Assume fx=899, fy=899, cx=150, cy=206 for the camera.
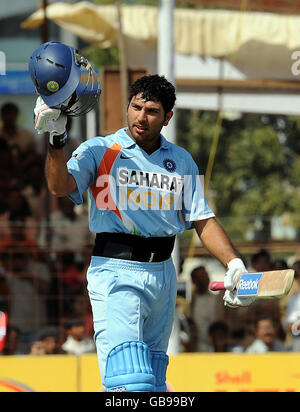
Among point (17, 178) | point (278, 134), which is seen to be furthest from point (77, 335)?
point (278, 134)

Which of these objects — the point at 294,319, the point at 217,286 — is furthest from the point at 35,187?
the point at 217,286

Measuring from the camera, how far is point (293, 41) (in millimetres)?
10375

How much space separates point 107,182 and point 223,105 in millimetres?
5773

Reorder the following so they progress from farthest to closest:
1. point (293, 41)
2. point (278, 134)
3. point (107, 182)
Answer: point (278, 134)
point (293, 41)
point (107, 182)

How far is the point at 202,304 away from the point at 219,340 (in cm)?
43

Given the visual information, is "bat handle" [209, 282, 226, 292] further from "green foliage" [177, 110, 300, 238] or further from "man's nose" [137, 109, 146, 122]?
"green foliage" [177, 110, 300, 238]

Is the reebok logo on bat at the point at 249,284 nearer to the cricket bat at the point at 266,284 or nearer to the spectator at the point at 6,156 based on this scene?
the cricket bat at the point at 266,284

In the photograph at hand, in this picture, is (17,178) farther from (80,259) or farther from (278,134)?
(278,134)

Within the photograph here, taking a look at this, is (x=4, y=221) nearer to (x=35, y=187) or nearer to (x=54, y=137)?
(x=35, y=187)

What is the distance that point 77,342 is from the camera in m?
9.37

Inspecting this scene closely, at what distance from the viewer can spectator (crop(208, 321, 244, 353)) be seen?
9.58 metres

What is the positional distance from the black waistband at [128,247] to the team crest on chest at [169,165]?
0.40 metres

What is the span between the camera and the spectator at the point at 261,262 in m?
9.59

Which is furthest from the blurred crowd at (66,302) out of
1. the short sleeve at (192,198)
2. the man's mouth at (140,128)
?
the man's mouth at (140,128)
